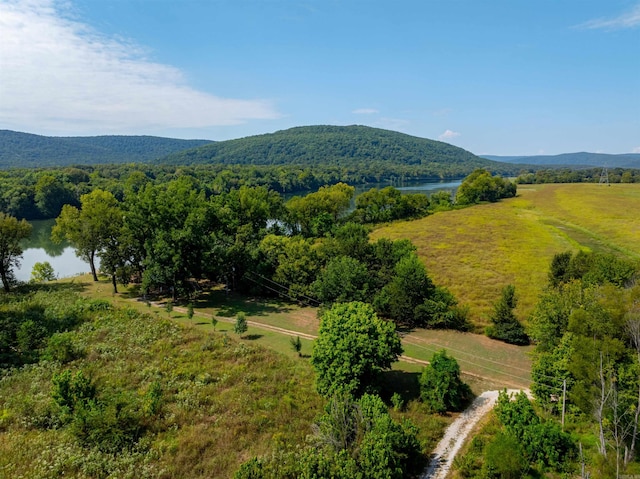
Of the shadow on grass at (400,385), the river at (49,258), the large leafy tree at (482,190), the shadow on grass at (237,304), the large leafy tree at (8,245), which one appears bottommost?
the shadow on grass at (400,385)

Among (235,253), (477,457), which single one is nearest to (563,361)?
(477,457)

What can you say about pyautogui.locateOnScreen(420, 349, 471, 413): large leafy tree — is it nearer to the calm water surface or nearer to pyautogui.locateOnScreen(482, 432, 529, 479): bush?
pyautogui.locateOnScreen(482, 432, 529, 479): bush

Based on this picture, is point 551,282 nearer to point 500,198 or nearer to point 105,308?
point 105,308

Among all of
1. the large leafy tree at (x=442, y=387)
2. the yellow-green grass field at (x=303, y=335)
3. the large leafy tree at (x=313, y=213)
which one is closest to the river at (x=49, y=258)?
the yellow-green grass field at (x=303, y=335)

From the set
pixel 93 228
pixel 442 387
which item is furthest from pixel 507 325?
pixel 93 228

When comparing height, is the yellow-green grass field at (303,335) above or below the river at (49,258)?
below

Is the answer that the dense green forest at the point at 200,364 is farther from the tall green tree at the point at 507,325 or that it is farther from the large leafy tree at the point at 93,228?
the tall green tree at the point at 507,325
